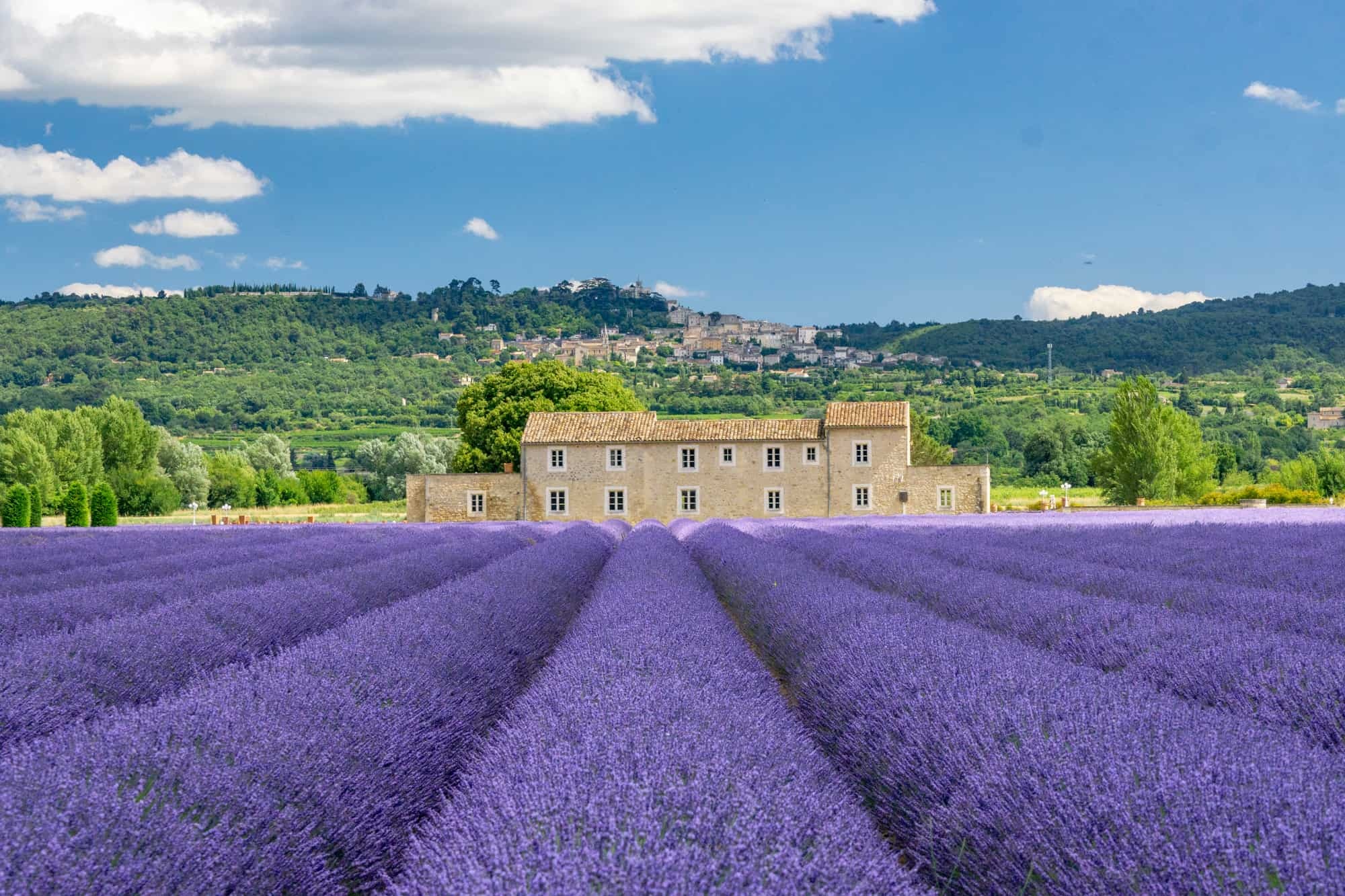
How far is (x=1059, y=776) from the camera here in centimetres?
307

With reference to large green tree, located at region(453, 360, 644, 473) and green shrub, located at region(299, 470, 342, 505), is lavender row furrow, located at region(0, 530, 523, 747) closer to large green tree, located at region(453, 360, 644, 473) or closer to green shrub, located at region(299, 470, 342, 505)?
large green tree, located at region(453, 360, 644, 473)

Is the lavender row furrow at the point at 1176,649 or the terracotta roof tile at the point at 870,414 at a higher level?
the terracotta roof tile at the point at 870,414

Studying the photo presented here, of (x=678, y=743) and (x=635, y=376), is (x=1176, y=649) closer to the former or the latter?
(x=678, y=743)

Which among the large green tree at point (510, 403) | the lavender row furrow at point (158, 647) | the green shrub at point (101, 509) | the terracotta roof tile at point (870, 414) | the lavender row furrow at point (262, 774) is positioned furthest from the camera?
the large green tree at point (510, 403)

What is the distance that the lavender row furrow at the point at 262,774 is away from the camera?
2645 mm

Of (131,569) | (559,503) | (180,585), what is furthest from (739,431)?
(180,585)

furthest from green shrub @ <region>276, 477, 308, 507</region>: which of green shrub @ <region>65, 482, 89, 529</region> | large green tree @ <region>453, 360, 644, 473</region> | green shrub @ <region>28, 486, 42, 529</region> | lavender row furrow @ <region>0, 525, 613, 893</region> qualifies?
lavender row furrow @ <region>0, 525, 613, 893</region>

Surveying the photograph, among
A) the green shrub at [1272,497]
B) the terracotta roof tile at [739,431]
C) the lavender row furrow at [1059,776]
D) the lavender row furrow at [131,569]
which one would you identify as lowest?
the green shrub at [1272,497]

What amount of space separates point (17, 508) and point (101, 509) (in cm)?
279

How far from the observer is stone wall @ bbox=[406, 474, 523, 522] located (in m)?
37.6

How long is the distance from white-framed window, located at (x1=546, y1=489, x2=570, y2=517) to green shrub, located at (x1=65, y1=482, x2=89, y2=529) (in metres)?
14.7

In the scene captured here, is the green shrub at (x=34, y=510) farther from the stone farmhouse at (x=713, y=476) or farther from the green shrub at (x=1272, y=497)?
the green shrub at (x=1272, y=497)

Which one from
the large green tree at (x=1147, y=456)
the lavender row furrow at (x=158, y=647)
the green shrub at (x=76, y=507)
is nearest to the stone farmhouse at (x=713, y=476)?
the green shrub at (x=76, y=507)

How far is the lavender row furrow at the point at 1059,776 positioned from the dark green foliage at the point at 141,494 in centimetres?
5673
